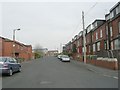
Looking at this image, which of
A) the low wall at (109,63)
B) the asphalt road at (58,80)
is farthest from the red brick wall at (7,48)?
the asphalt road at (58,80)

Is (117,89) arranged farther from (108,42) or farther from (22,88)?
(108,42)

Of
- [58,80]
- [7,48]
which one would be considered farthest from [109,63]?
[7,48]

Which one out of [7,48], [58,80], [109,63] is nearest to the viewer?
[58,80]

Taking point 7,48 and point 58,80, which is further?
point 7,48

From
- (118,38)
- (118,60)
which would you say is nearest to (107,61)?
(118,60)

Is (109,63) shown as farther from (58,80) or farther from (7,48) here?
(7,48)

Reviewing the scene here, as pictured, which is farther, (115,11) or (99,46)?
(99,46)

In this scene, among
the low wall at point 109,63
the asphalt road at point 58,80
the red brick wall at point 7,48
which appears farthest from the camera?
the red brick wall at point 7,48

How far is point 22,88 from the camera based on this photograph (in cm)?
984

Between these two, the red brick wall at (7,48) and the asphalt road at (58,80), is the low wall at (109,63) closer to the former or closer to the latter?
the asphalt road at (58,80)

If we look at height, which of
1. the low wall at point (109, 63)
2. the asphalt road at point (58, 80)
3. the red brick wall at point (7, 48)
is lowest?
the asphalt road at point (58, 80)

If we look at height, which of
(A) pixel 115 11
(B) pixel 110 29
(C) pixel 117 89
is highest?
(A) pixel 115 11

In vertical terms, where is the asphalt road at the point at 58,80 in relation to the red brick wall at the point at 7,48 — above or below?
below

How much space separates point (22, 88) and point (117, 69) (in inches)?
531
